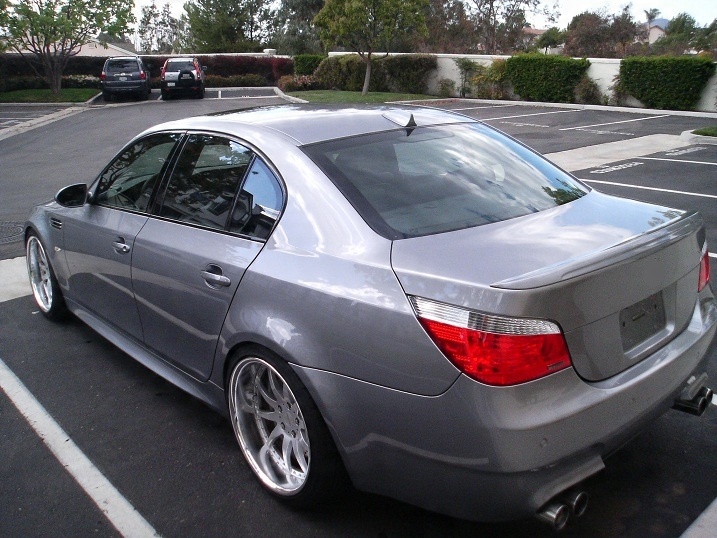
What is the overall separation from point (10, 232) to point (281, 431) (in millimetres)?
6401

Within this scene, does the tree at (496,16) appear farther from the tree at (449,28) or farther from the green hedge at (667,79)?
the green hedge at (667,79)

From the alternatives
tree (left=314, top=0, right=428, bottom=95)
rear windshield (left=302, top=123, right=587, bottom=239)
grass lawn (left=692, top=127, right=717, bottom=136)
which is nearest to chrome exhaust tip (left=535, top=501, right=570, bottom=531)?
rear windshield (left=302, top=123, right=587, bottom=239)

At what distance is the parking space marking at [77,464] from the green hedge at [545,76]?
23.4m

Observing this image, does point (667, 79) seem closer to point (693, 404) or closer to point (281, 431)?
point (693, 404)

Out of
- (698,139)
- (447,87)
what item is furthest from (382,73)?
(698,139)

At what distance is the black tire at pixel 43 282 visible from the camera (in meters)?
5.19

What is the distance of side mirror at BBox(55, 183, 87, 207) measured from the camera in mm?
4609

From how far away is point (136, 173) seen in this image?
4262 millimetres

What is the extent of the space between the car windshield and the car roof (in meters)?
29.7

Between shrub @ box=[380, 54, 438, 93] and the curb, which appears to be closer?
the curb

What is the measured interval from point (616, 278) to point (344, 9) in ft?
86.1

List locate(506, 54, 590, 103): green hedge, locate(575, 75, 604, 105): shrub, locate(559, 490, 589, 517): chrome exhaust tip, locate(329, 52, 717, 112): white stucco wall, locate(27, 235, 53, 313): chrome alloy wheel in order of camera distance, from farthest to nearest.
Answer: locate(506, 54, 590, 103): green hedge < locate(575, 75, 604, 105): shrub < locate(329, 52, 717, 112): white stucco wall < locate(27, 235, 53, 313): chrome alloy wheel < locate(559, 490, 589, 517): chrome exhaust tip

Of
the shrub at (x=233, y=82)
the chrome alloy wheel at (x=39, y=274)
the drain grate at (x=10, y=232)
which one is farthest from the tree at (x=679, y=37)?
the chrome alloy wheel at (x=39, y=274)

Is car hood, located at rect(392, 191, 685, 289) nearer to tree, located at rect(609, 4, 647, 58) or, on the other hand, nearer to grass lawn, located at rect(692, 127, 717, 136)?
grass lawn, located at rect(692, 127, 717, 136)
